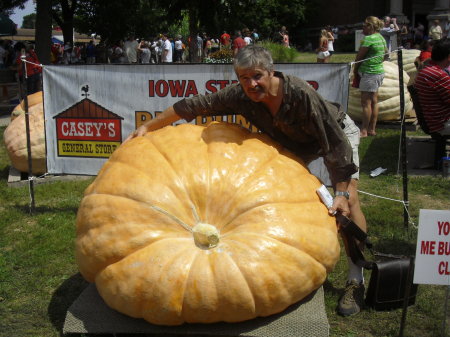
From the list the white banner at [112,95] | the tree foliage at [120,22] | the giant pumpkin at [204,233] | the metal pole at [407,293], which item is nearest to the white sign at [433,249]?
the metal pole at [407,293]

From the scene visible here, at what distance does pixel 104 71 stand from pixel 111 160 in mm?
2055

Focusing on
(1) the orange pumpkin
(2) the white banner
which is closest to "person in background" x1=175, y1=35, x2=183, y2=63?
(1) the orange pumpkin

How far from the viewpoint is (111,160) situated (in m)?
3.37

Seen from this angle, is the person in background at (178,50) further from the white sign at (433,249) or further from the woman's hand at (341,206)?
the white sign at (433,249)

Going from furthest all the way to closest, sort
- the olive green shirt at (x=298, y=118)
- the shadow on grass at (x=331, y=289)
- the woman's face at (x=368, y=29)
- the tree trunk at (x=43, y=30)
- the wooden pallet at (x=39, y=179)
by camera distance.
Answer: the tree trunk at (x=43, y=30)
the woman's face at (x=368, y=29)
the wooden pallet at (x=39, y=179)
the shadow on grass at (x=331, y=289)
the olive green shirt at (x=298, y=118)

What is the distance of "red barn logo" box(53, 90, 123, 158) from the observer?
5.21 m

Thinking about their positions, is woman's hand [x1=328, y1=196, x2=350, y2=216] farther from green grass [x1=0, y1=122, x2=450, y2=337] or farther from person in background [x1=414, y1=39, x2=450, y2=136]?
person in background [x1=414, y1=39, x2=450, y2=136]

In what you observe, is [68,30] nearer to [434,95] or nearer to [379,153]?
[379,153]

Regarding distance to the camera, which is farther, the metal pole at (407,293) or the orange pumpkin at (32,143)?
the orange pumpkin at (32,143)

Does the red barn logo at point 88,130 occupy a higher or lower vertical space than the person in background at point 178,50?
lower

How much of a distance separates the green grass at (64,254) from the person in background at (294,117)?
0.37m

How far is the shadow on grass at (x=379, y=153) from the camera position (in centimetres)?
717

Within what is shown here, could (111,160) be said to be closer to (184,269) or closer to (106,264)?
(106,264)

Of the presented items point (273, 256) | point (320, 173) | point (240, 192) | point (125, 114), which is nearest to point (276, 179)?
point (240, 192)
